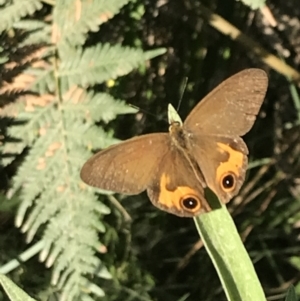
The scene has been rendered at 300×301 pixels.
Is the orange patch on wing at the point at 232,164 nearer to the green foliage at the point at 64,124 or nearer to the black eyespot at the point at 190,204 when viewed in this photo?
the black eyespot at the point at 190,204

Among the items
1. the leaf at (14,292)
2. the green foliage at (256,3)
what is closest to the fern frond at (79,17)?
the green foliage at (256,3)

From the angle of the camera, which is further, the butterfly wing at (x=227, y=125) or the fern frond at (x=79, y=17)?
the fern frond at (x=79, y=17)

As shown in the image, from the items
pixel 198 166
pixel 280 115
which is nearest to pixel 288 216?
pixel 280 115

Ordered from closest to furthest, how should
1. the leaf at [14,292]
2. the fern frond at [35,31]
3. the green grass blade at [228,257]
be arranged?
the leaf at [14,292], the green grass blade at [228,257], the fern frond at [35,31]

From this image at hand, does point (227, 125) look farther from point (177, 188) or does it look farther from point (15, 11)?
point (15, 11)

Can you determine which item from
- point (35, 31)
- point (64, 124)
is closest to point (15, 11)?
point (35, 31)

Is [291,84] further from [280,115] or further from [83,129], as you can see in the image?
[83,129]

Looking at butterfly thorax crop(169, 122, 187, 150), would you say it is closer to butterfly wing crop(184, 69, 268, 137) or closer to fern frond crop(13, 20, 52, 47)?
butterfly wing crop(184, 69, 268, 137)

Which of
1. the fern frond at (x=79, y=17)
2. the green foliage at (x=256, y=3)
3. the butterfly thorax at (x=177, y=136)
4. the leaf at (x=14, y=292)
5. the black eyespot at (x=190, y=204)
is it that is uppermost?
the fern frond at (x=79, y=17)

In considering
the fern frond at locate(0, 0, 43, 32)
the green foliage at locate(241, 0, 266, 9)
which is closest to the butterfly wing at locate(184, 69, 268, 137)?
the green foliage at locate(241, 0, 266, 9)
